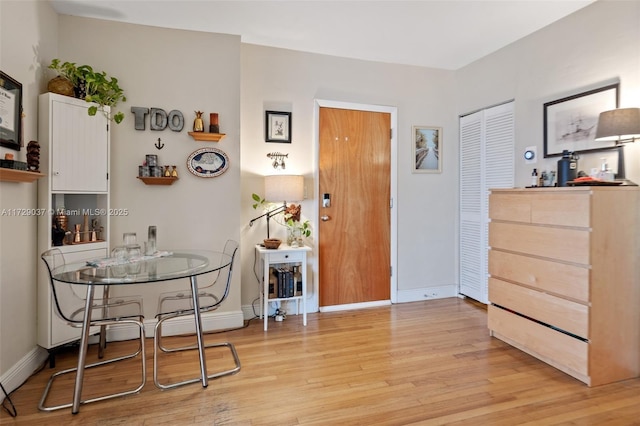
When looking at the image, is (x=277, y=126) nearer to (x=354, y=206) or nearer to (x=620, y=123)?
(x=354, y=206)

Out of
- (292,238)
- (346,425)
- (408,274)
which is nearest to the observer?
(346,425)

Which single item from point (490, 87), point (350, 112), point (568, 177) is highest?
point (490, 87)

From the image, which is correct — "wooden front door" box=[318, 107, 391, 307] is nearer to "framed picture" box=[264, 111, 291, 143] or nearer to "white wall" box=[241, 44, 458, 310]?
"white wall" box=[241, 44, 458, 310]

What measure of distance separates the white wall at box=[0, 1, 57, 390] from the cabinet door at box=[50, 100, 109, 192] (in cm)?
14

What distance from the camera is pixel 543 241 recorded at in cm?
241

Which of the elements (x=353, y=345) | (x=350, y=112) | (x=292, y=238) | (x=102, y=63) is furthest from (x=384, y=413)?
(x=102, y=63)

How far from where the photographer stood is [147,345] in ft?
9.02

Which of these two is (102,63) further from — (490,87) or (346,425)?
(490,87)

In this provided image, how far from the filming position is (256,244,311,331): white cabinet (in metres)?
3.10

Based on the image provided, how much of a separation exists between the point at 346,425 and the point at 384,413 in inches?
9.3

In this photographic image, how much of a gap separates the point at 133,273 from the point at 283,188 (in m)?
1.47

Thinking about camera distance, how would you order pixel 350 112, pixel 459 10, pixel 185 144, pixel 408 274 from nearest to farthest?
pixel 459 10 < pixel 185 144 < pixel 350 112 < pixel 408 274

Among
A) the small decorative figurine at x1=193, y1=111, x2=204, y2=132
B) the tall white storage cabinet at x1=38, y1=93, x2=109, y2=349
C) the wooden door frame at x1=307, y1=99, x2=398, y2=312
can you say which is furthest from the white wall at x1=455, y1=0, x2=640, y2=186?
the tall white storage cabinet at x1=38, y1=93, x2=109, y2=349

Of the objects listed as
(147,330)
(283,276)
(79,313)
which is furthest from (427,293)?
(79,313)
